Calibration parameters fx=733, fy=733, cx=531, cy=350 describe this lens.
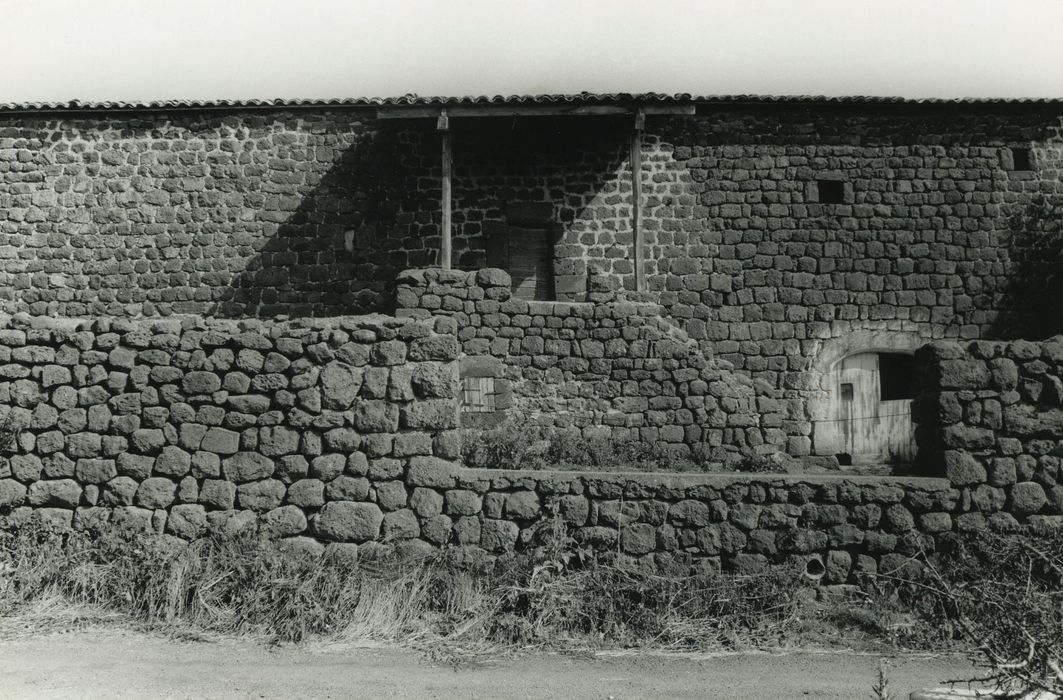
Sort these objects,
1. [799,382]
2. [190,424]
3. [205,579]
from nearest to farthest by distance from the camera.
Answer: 1. [205,579]
2. [190,424]
3. [799,382]

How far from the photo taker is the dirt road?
12.7 ft

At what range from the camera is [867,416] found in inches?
431

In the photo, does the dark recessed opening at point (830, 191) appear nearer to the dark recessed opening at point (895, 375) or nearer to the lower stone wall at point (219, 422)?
the dark recessed opening at point (895, 375)

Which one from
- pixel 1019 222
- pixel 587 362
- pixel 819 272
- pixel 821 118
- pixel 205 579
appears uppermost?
pixel 821 118

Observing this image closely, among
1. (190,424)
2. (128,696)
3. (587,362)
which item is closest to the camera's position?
(128,696)

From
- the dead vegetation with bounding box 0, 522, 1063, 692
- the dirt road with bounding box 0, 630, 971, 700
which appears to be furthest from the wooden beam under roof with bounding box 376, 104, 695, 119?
the dirt road with bounding box 0, 630, 971, 700

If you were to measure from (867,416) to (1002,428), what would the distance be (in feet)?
19.8

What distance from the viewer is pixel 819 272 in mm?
11125

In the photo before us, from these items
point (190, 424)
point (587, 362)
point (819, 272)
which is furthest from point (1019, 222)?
point (190, 424)

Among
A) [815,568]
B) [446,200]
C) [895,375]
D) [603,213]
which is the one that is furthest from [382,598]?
[895,375]

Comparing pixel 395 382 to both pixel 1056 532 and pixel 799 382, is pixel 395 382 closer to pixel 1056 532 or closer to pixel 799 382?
pixel 1056 532

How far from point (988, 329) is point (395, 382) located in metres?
9.83

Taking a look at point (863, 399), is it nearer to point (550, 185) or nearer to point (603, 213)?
point (603, 213)

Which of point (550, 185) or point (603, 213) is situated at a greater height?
point (550, 185)
